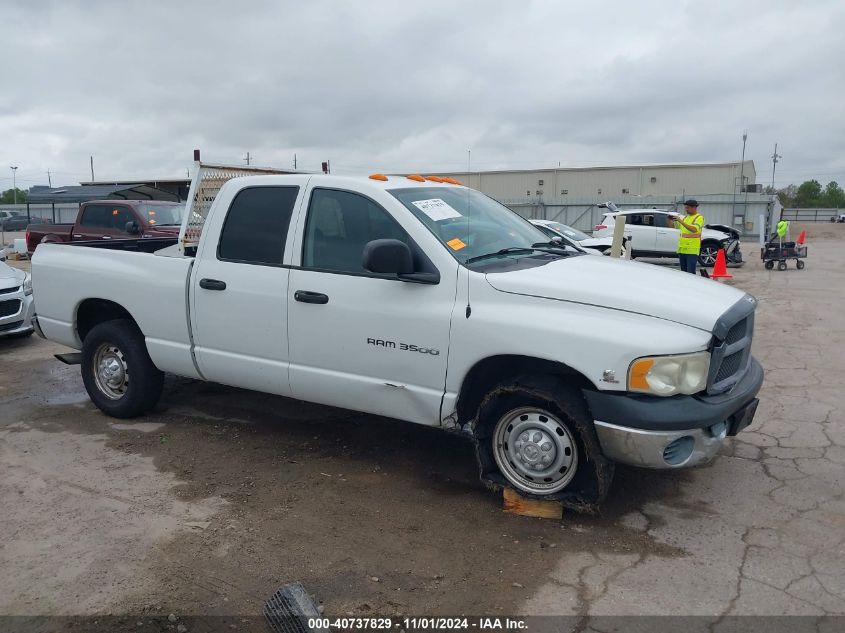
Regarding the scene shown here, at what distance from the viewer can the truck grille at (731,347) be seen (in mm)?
3676

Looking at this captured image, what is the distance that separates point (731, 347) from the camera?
12.9 ft

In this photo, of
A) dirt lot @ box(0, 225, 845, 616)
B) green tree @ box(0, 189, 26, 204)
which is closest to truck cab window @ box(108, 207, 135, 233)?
dirt lot @ box(0, 225, 845, 616)

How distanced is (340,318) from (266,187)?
3.98 feet

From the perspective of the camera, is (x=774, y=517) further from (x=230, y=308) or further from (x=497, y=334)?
(x=230, y=308)

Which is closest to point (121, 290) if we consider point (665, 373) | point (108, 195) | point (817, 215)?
point (665, 373)

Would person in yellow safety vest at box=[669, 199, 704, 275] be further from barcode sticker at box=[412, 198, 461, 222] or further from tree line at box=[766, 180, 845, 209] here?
tree line at box=[766, 180, 845, 209]

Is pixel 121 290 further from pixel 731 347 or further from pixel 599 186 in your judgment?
pixel 599 186

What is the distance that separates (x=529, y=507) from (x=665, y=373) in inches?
45.7

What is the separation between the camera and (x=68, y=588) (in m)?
3.35

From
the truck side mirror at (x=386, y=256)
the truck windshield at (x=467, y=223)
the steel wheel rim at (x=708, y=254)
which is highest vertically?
the truck windshield at (x=467, y=223)

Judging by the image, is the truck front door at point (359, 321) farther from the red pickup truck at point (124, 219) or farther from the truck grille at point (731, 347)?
the red pickup truck at point (124, 219)

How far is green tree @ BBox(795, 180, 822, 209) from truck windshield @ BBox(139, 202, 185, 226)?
9906cm

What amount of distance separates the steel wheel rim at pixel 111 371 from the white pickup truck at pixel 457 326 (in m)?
Answer: 0.28

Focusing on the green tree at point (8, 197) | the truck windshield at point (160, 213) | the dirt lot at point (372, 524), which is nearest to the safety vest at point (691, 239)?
the dirt lot at point (372, 524)
